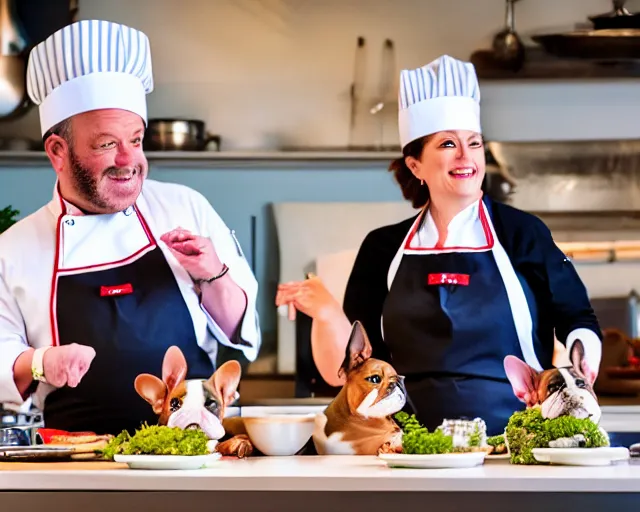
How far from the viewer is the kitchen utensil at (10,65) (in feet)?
10.8

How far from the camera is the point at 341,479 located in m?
1.69

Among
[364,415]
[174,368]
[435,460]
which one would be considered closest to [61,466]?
[435,460]

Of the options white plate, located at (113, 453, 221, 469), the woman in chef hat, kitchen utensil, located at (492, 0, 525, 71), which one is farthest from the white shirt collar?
white plate, located at (113, 453, 221, 469)

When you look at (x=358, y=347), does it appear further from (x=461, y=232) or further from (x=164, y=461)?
(x=164, y=461)

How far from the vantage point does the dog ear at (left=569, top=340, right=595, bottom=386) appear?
2895mm

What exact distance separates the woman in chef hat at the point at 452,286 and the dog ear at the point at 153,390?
0.57 m

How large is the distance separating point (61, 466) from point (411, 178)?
4.84 feet

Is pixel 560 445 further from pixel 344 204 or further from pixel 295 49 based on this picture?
pixel 295 49

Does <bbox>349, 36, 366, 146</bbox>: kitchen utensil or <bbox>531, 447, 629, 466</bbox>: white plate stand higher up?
<bbox>349, 36, 366, 146</bbox>: kitchen utensil

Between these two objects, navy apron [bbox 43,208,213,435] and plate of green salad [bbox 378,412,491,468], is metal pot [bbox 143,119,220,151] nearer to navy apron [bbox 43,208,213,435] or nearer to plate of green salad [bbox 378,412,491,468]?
navy apron [bbox 43,208,213,435]

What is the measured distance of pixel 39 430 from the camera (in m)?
2.67

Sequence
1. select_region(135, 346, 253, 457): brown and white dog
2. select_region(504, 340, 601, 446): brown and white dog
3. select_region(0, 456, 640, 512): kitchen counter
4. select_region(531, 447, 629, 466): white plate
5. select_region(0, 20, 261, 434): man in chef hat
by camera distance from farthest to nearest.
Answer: select_region(0, 20, 261, 434): man in chef hat, select_region(135, 346, 253, 457): brown and white dog, select_region(504, 340, 601, 446): brown and white dog, select_region(531, 447, 629, 466): white plate, select_region(0, 456, 640, 512): kitchen counter

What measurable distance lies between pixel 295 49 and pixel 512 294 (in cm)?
99

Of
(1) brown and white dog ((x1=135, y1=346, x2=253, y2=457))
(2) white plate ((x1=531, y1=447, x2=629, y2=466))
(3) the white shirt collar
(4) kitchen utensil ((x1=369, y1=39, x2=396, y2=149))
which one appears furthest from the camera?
(4) kitchen utensil ((x1=369, y1=39, x2=396, y2=149))
